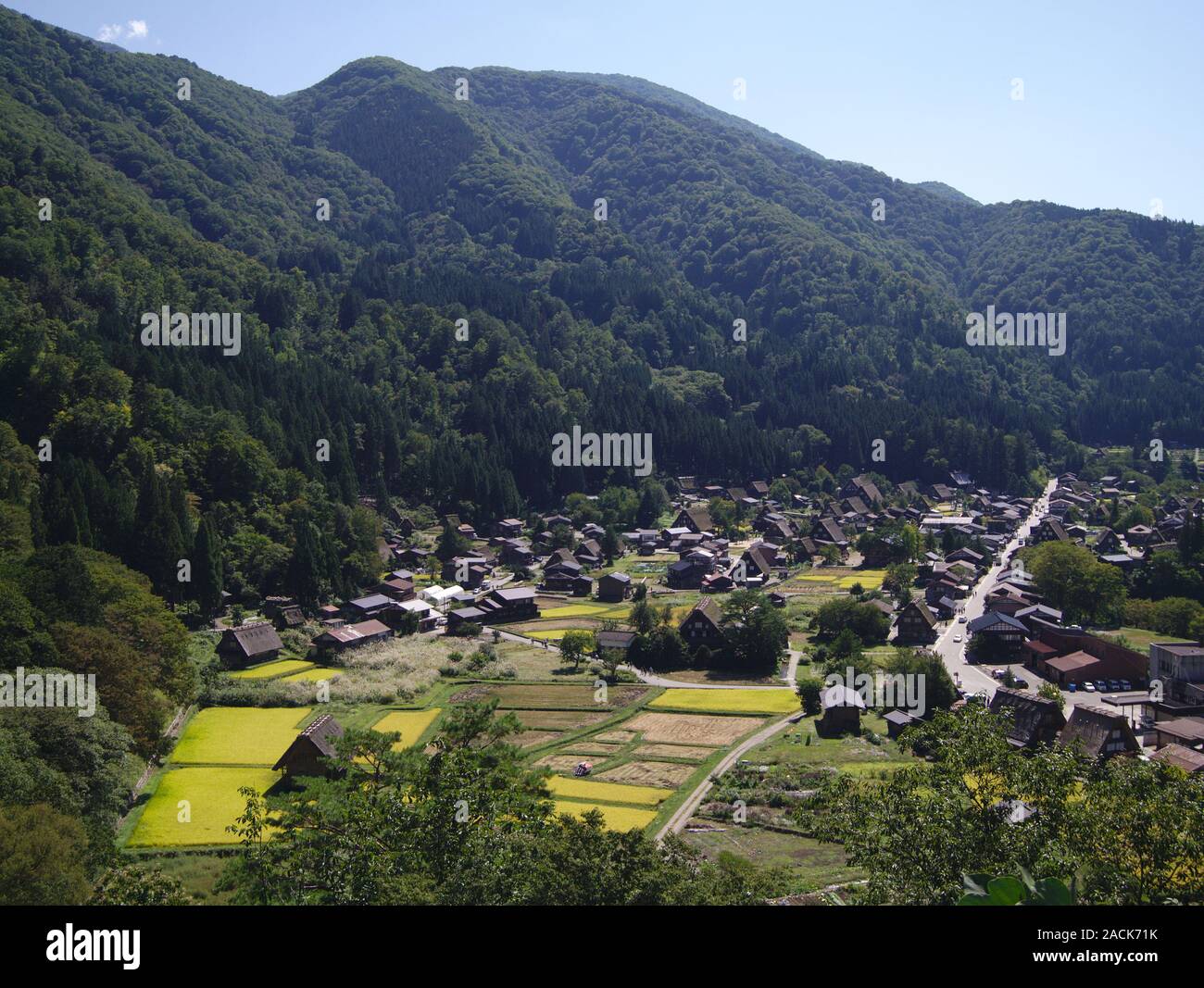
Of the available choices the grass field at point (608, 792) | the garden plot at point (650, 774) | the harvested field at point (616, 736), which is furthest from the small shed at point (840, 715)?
the grass field at point (608, 792)

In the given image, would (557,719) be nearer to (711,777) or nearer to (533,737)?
(533,737)

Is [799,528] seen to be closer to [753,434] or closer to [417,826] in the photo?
[753,434]

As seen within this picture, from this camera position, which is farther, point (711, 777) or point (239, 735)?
point (239, 735)

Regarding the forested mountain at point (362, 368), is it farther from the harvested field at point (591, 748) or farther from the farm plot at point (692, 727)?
the harvested field at point (591, 748)

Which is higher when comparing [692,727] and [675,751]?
[675,751]

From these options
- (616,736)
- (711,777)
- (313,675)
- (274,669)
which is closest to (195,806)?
(616,736)
